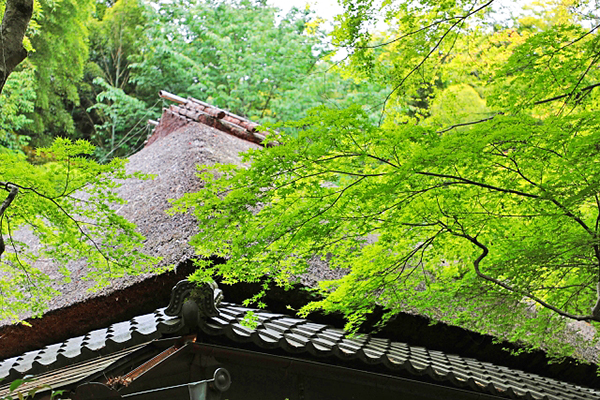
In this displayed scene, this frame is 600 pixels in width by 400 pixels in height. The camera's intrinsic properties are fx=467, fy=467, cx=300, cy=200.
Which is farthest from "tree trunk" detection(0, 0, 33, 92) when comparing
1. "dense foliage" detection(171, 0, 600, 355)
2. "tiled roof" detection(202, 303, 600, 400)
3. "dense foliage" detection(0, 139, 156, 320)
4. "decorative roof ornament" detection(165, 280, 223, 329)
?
"tiled roof" detection(202, 303, 600, 400)

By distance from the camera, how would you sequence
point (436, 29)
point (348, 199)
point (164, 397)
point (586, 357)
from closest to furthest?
point (164, 397)
point (348, 199)
point (436, 29)
point (586, 357)

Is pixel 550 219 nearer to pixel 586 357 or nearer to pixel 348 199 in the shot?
pixel 348 199

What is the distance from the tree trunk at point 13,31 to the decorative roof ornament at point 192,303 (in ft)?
4.37

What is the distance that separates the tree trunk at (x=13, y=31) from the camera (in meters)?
2.21

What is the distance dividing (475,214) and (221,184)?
5.01 ft

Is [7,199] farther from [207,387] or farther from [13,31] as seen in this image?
[207,387]

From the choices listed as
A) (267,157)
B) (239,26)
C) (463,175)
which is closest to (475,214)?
(463,175)

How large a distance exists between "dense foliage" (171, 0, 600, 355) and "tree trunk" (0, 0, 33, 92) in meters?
1.09

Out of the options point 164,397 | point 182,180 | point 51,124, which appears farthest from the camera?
point 51,124

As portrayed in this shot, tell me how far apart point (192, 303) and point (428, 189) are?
140cm

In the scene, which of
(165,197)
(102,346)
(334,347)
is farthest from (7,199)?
(165,197)

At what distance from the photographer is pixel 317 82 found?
1323 centimetres

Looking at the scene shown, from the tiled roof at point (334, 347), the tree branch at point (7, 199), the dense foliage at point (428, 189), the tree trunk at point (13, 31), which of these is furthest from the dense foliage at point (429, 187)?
the tree trunk at point (13, 31)

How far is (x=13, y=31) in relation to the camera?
2242 mm
